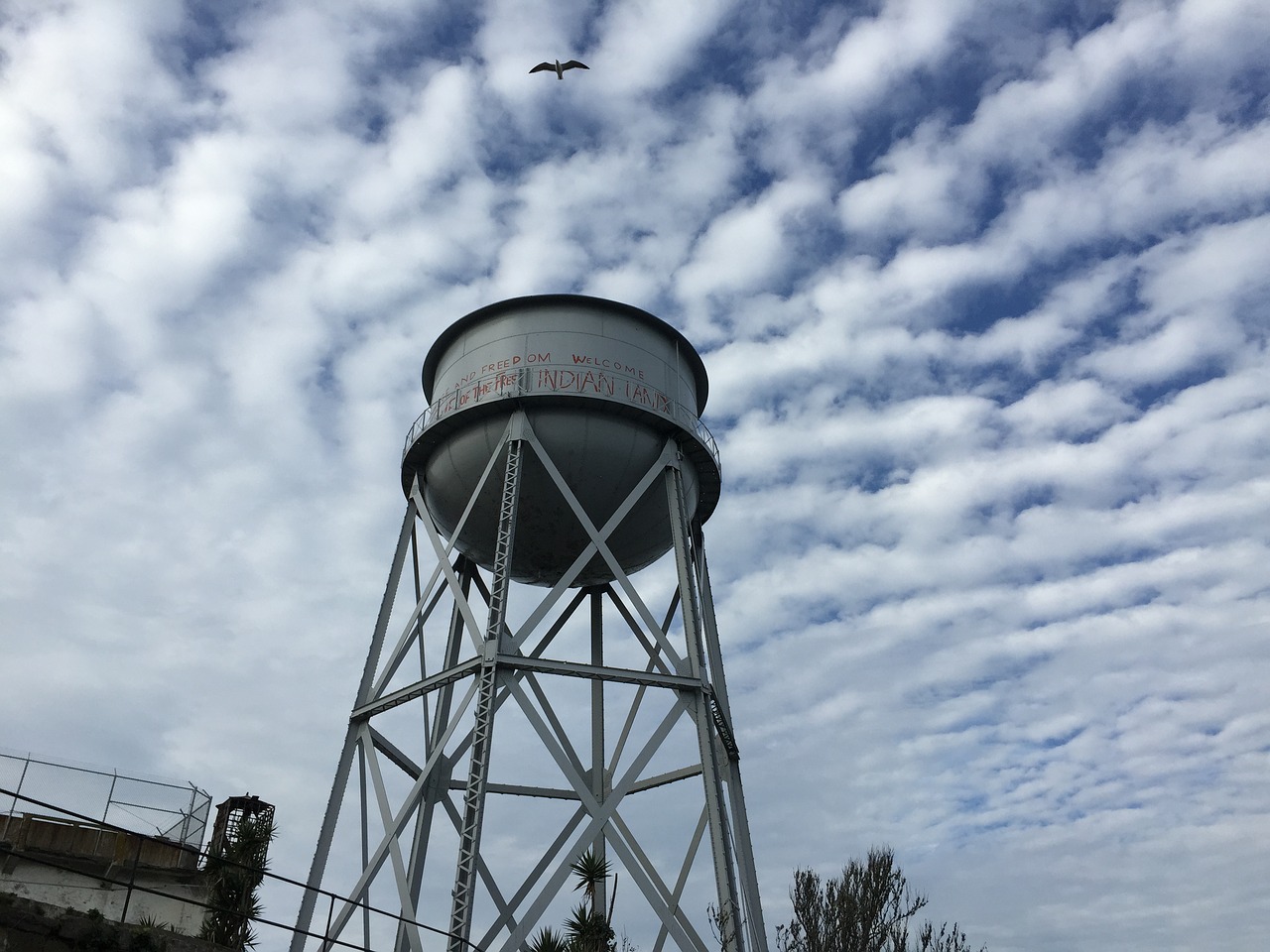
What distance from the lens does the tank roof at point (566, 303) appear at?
60.6ft

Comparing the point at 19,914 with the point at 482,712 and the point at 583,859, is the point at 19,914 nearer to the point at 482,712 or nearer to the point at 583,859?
the point at 482,712

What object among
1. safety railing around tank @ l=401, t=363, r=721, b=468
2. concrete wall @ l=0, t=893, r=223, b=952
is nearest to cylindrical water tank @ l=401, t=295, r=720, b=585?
safety railing around tank @ l=401, t=363, r=721, b=468

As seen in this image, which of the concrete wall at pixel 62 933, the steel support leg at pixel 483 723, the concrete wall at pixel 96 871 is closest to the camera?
the concrete wall at pixel 62 933

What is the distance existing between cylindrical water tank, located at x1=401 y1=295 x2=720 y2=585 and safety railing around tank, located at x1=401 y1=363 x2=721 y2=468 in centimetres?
2

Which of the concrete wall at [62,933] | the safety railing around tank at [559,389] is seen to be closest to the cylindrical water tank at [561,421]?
the safety railing around tank at [559,389]

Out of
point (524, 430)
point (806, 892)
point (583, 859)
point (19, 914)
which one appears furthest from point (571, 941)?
point (806, 892)

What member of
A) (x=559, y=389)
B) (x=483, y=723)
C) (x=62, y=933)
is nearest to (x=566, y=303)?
(x=559, y=389)

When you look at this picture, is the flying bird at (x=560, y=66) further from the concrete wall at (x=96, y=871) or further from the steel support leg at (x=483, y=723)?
the concrete wall at (x=96, y=871)

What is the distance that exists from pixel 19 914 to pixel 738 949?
8.42 metres

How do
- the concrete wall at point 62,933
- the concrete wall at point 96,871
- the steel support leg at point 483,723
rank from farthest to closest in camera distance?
1. the concrete wall at point 96,871
2. the steel support leg at point 483,723
3. the concrete wall at point 62,933

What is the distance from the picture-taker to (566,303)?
1842 centimetres

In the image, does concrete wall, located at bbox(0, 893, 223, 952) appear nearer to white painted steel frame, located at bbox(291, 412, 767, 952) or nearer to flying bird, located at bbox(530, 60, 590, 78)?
white painted steel frame, located at bbox(291, 412, 767, 952)

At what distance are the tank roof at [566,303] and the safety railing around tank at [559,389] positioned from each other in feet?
4.43

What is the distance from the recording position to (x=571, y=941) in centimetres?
1341
